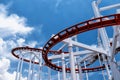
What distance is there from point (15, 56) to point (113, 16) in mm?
15072

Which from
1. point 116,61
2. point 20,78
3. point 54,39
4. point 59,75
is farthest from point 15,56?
point 116,61

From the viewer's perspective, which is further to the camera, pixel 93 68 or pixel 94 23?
pixel 93 68

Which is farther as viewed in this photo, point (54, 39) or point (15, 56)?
point (15, 56)

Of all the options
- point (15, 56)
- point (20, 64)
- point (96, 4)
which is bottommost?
point (20, 64)

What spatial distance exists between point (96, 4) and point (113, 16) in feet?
19.6

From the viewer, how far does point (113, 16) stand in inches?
447

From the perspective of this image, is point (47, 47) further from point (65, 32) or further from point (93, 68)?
point (93, 68)

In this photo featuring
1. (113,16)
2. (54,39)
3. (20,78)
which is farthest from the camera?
(20,78)

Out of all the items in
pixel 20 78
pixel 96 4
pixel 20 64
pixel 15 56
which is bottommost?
pixel 20 78

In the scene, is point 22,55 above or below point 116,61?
above

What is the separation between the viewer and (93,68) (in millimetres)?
22156

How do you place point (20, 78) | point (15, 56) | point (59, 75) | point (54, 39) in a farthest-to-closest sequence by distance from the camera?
point (15, 56) → point (59, 75) → point (20, 78) → point (54, 39)

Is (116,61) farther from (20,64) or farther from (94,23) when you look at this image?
(20,64)

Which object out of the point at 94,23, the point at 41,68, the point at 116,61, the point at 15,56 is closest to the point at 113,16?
the point at 94,23
